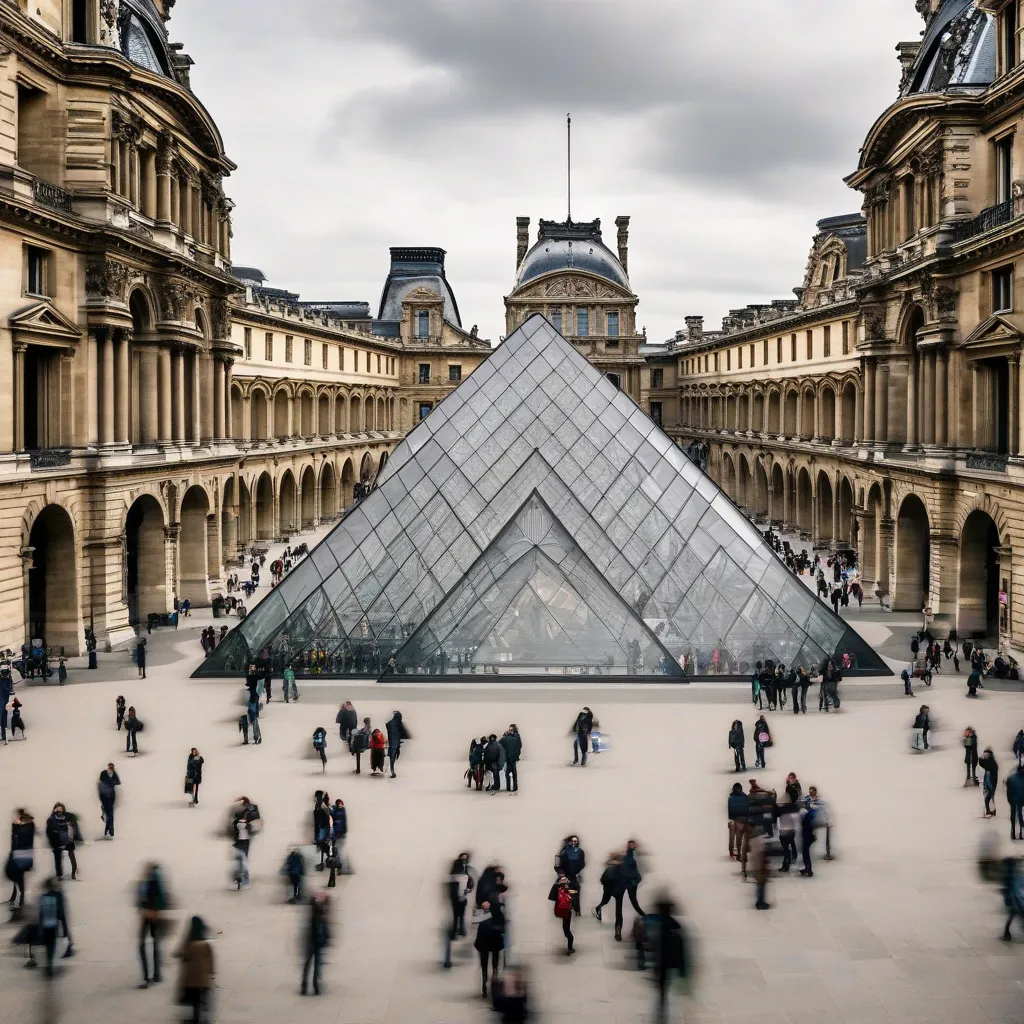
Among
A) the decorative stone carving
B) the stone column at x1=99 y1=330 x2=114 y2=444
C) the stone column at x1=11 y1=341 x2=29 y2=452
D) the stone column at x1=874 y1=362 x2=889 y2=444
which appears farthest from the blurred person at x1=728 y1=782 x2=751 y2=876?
the stone column at x1=874 y1=362 x2=889 y2=444

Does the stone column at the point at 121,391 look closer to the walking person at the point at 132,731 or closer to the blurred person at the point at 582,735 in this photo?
the walking person at the point at 132,731

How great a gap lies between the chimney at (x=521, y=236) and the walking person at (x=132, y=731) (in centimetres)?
6880

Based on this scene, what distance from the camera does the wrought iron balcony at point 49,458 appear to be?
78.9 ft

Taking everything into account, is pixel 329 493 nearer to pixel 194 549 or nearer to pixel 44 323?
pixel 194 549

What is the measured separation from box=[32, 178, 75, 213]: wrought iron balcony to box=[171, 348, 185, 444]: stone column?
244 inches

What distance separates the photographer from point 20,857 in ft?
37.2

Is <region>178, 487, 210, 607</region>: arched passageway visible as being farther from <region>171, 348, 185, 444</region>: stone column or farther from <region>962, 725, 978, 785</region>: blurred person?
<region>962, 725, 978, 785</region>: blurred person

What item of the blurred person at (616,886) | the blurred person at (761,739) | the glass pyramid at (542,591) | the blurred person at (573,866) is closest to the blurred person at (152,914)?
the blurred person at (573,866)

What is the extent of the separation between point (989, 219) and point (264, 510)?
31.2m

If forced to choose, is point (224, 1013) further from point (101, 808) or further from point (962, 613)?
point (962, 613)

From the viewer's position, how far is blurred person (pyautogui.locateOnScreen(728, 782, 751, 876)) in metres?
12.4

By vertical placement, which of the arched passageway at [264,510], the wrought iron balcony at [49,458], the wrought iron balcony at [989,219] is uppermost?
the wrought iron balcony at [989,219]

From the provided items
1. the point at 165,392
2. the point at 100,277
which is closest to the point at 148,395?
the point at 165,392

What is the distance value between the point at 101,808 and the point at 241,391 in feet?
102
